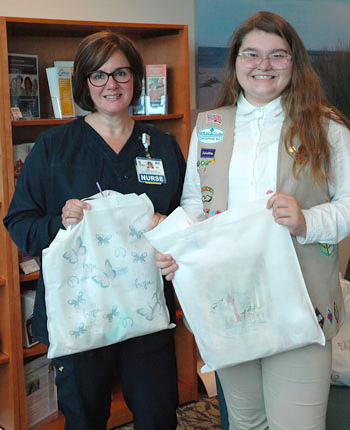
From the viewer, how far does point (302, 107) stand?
177 cm

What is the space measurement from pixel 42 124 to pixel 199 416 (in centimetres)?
174

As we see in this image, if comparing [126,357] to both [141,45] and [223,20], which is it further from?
[223,20]

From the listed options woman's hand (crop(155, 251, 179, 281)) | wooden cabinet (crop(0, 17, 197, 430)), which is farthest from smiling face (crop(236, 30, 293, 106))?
wooden cabinet (crop(0, 17, 197, 430))

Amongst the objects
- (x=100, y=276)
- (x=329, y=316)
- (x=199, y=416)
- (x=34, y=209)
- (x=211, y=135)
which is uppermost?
(x=211, y=135)

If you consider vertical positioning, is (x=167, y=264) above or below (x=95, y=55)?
below

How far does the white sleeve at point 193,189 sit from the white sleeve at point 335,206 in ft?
1.32

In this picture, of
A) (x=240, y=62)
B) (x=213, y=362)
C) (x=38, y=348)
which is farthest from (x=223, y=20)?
(x=213, y=362)

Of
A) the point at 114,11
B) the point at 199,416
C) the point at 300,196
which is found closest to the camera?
the point at 300,196

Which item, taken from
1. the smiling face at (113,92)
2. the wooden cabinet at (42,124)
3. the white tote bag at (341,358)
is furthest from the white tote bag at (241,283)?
the wooden cabinet at (42,124)

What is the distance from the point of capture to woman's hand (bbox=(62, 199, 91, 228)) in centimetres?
187

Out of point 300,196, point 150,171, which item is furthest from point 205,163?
point 300,196

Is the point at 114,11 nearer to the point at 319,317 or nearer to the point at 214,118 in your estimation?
the point at 214,118

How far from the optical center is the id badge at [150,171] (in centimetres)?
205

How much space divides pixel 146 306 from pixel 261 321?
1.36ft
